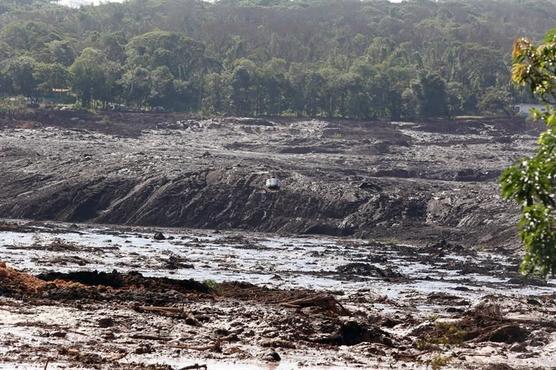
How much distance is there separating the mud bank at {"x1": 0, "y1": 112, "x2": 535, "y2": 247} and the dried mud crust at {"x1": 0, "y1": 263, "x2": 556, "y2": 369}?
121 feet

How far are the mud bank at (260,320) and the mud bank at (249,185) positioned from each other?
86.7 ft

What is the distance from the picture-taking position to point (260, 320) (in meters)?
22.7

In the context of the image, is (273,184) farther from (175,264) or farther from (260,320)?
(260,320)

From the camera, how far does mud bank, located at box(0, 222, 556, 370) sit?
19.3 m

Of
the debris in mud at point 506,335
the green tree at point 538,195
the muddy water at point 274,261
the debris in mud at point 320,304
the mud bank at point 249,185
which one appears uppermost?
the green tree at point 538,195

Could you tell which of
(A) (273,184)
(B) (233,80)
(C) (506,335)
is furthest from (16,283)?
(B) (233,80)

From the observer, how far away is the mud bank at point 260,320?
1930 cm

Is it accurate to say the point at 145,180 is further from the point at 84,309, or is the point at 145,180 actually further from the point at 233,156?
the point at 84,309

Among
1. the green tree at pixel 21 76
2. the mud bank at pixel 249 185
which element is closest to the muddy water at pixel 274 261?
the mud bank at pixel 249 185

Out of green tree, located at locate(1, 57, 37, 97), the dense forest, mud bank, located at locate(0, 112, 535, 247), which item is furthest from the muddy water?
the dense forest

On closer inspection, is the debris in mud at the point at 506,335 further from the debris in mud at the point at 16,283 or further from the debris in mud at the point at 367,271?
the debris in mud at the point at 367,271

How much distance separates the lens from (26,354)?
59.4ft

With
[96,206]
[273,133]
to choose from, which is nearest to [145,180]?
[96,206]

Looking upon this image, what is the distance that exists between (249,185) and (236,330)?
5424 cm
